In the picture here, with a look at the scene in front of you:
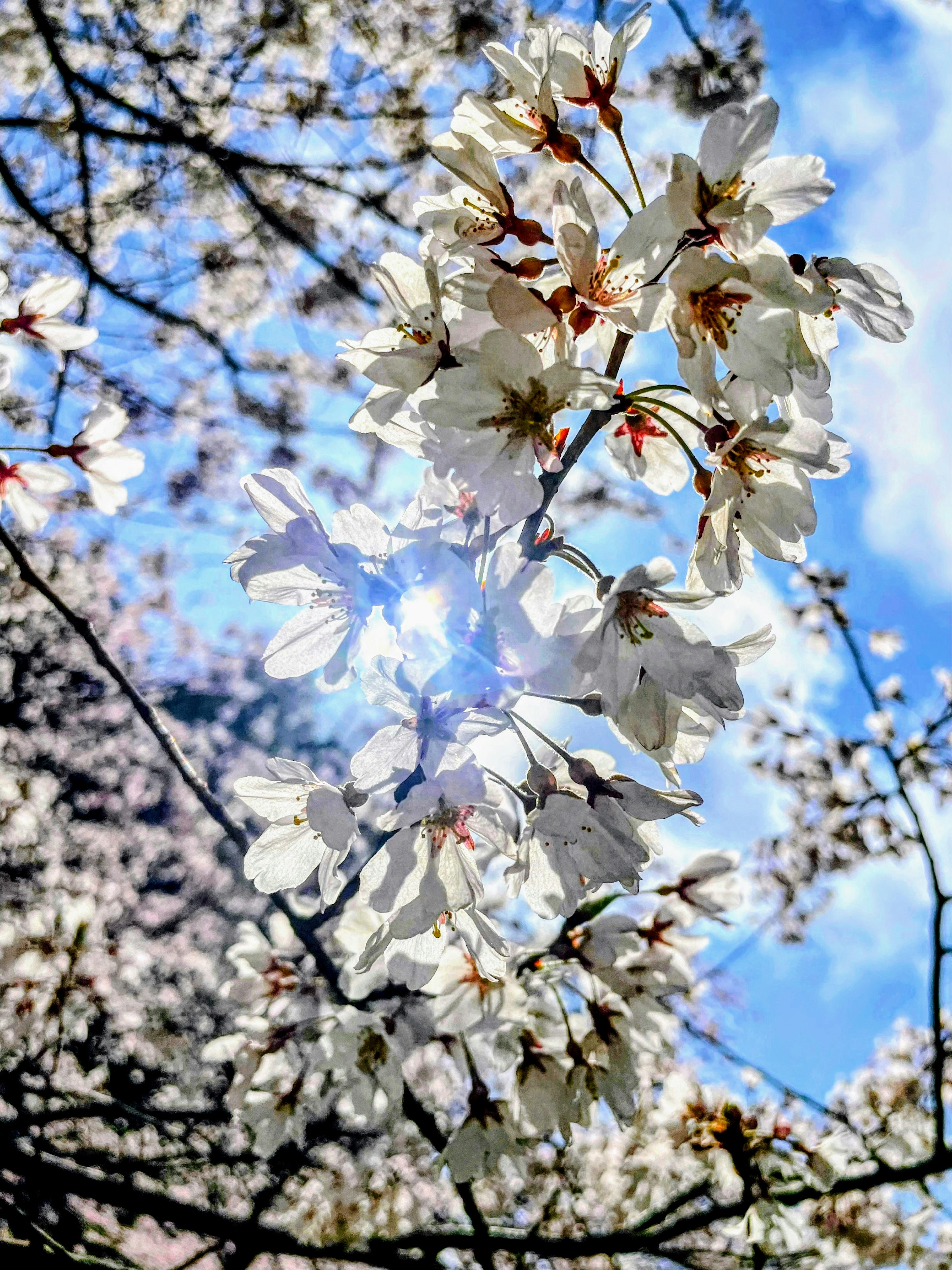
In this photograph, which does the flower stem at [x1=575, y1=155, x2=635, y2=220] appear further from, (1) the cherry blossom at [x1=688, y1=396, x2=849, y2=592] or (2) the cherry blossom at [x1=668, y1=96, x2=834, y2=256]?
(1) the cherry blossom at [x1=688, y1=396, x2=849, y2=592]

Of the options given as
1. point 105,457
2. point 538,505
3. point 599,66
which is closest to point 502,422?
point 538,505

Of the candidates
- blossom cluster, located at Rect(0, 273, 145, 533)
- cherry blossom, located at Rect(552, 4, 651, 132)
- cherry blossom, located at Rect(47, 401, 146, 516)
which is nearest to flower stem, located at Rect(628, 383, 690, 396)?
cherry blossom, located at Rect(552, 4, 651, 132)

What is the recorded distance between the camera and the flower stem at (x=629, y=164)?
1.16 metres

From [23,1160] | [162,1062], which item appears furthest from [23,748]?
[23,1160]

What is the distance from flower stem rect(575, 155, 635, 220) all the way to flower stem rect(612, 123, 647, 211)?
0.02 m

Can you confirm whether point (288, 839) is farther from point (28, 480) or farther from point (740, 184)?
point (28, 480)

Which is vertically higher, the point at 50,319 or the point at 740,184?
the point at 50,319

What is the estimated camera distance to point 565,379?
105cm

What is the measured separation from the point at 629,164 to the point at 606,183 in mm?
53

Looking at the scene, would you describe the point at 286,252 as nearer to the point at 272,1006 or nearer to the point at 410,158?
the point at 410,158

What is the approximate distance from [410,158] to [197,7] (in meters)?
2.02

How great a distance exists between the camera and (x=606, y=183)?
4.00ft

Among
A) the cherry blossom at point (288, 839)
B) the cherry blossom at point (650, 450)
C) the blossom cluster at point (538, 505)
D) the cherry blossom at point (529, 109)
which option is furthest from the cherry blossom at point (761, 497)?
the cherry blossom at point (288, 839)

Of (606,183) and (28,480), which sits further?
(28,480)
